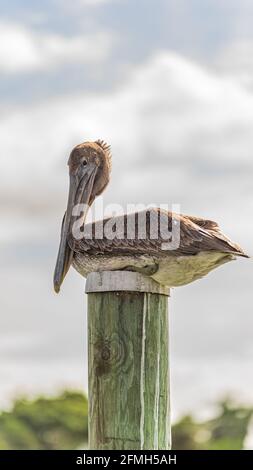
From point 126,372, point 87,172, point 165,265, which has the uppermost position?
point 87,172

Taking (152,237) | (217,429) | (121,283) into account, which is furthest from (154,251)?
(217,429)

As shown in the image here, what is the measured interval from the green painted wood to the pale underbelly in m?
0.22

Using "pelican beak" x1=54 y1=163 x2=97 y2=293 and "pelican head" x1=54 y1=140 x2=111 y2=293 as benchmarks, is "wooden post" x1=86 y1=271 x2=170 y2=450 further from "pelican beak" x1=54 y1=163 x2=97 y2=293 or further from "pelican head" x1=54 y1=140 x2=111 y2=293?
"pelican head" x1=54 y1=140 x2=111 y2=293

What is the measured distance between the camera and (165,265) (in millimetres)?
5613

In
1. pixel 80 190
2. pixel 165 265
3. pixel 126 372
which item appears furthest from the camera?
pixel 80 190

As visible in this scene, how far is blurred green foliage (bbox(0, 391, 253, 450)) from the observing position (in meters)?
23.1

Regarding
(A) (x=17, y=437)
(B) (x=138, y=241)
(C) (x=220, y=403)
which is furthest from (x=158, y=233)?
(A) (x=17, y=437)

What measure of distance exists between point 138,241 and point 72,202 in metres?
0.99

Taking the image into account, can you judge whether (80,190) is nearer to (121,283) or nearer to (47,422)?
(121,283)

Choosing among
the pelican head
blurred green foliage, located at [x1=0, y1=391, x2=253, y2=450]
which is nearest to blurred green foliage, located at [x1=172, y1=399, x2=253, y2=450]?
blurred green foliage, located at [x1=0, y1=391, x2=253, y2=450]

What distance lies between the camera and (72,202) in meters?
6.56

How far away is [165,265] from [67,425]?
20769mm

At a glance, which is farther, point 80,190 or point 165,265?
point 80,190
